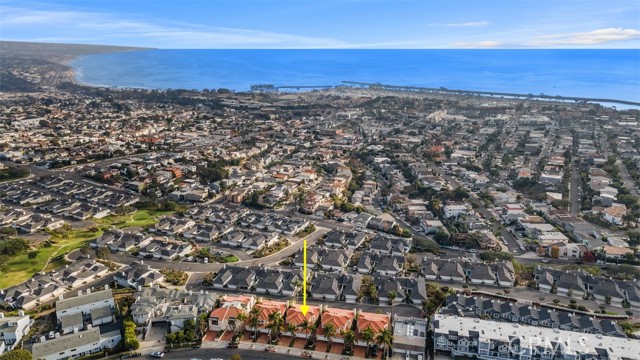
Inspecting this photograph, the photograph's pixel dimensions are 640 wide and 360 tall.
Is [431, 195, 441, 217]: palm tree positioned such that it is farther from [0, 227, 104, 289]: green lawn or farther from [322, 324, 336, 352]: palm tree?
[0, 227, 104, 289]: green lawn

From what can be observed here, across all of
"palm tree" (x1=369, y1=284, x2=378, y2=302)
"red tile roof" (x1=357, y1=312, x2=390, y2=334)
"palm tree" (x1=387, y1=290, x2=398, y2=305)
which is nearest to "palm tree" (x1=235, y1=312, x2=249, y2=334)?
"red tile roof" (x1=357, y1=312, x2=390, y2=334)

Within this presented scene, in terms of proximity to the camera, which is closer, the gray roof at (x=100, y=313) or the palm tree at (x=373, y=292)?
the gray roof at (x=100, y=313)

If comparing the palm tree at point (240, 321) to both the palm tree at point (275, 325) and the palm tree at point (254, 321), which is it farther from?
the palm tree at point (275, 325)

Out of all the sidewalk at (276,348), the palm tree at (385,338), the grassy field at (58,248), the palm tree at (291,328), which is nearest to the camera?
the palm tree at (385,338)

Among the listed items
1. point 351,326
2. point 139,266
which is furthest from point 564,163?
point 139,266

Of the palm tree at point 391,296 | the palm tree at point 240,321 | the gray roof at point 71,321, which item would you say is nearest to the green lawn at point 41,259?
the gray roof at point 71,321

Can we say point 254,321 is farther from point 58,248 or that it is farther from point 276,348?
point 58,248
